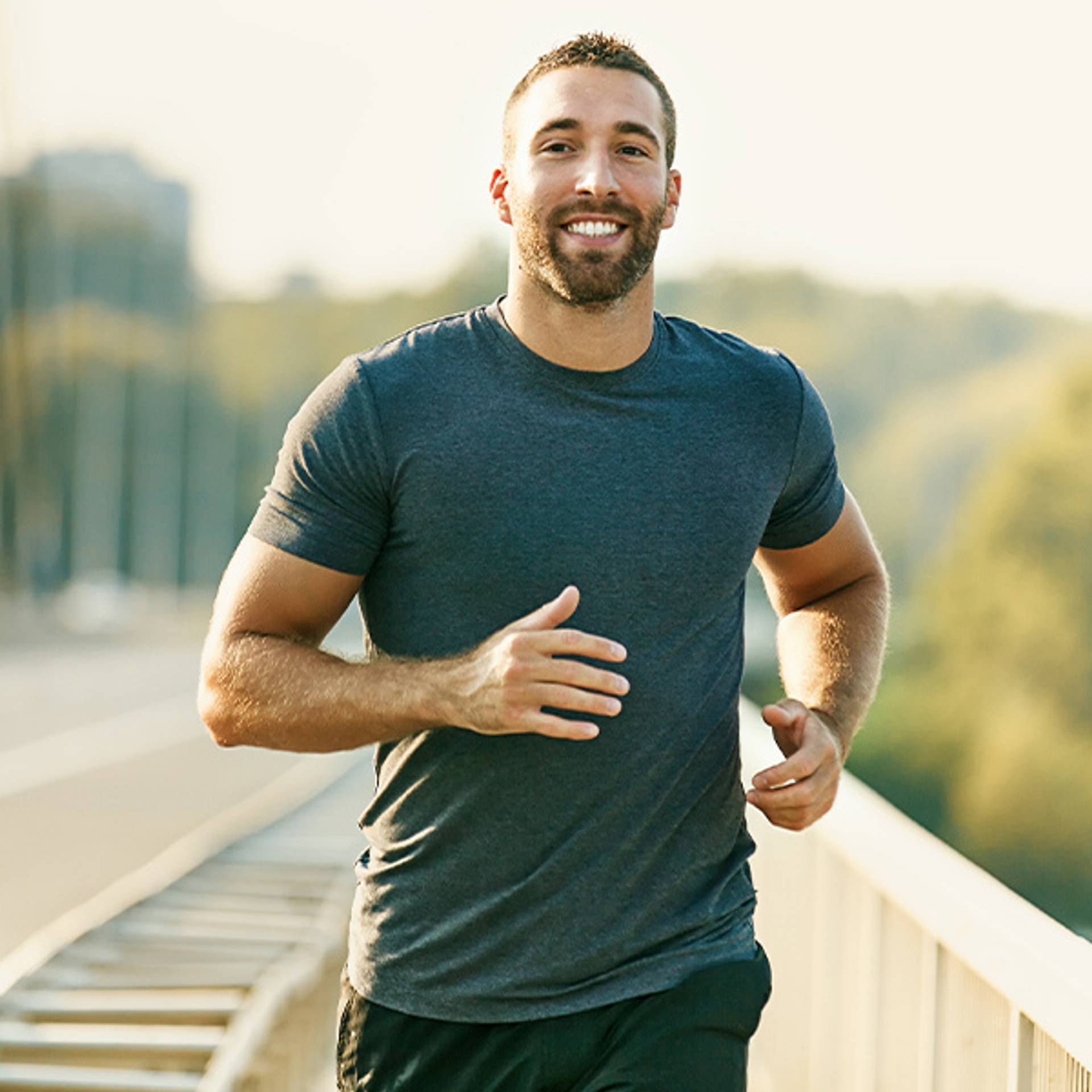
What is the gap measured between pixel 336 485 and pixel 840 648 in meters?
1.03

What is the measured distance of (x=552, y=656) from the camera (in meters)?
2.68

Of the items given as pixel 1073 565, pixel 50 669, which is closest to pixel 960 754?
pixel 1073 565

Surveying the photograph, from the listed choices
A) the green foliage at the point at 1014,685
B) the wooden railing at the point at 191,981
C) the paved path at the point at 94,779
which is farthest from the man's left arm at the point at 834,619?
the green foliage at the point at 1014,685

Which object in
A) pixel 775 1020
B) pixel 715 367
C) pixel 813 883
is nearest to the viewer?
pixel 715 367

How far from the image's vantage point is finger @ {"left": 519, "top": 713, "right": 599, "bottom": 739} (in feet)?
8.17

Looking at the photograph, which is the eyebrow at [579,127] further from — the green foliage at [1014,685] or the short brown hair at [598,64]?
the green foliage at [1014,685]

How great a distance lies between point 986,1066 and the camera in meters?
2.84

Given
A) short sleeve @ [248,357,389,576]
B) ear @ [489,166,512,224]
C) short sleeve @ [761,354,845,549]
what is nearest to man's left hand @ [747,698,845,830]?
short sleeve @ [761,354,845,549]

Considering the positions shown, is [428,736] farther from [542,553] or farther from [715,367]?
[715,367]

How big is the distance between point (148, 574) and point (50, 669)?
30.2 metres

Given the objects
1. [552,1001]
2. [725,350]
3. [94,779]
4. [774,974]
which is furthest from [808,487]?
[94,779]

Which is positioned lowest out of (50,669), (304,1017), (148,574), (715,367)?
(148,574)

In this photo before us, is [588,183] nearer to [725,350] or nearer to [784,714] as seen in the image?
[725,350]

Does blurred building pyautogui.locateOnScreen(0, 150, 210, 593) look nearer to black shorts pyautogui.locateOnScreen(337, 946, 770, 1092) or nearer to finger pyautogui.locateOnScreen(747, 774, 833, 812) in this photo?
black shorts pyautogui.locateOnScreen(337, 946, 770, 1092)
